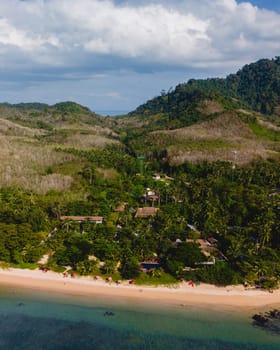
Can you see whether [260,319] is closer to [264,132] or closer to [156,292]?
[156,292]

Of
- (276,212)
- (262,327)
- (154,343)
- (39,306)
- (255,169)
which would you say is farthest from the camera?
(255,169)

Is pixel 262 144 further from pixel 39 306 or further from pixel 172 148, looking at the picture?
pixel 39 306

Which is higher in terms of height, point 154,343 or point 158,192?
point 158,192

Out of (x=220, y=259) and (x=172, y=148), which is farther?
→ (x=172, y=148)

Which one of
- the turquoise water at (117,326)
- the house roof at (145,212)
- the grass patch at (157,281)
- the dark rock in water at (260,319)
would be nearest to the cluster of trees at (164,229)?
the grass patch at (157,281)

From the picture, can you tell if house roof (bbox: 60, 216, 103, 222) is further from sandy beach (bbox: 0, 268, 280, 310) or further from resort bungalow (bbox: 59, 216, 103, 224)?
sandy beach (bbox: 0, 268, 280, 310)

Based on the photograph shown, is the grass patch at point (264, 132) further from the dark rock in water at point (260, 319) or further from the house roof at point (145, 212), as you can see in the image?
the dark rock in water at point (260, 319)

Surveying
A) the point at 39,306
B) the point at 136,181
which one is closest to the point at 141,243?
the point at 39,306
